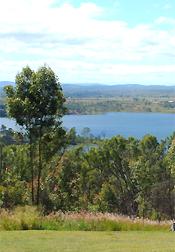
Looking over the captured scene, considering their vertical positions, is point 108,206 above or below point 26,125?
below

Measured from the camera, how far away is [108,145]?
42656 millimetres

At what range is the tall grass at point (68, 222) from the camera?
1371cm

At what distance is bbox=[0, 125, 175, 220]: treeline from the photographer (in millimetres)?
41562

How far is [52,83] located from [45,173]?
67.9 ft

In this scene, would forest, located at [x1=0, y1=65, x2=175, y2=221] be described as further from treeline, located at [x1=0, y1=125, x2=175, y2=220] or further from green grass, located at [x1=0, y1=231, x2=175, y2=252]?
green grass, located at [x1=0, y1=231, x2=175, y2=252]

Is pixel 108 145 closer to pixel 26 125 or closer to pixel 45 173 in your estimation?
pixel 45 173

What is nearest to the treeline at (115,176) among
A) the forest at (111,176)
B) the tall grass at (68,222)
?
the forest at (111,176)

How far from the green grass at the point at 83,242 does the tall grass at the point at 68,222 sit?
132 cm

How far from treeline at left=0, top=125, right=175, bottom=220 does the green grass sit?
2794 centimetres

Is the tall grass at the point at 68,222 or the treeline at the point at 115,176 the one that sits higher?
the tall grass at the point at 68,222

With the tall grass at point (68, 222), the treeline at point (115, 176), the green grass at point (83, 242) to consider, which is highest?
the green grass at point (83, 242)

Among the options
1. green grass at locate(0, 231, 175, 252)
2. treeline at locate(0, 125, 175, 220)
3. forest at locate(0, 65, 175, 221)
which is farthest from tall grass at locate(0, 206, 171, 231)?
treeline at locate(0, 125, 175, 220)

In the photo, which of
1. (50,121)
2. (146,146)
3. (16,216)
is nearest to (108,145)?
(146,146)

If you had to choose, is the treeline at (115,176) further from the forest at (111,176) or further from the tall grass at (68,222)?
the tall grass at (68,222)
